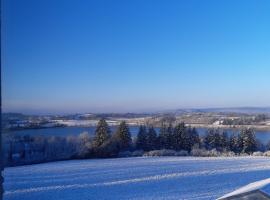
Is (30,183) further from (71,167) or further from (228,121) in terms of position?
(228,121)

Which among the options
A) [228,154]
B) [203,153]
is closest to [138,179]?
[203,153]

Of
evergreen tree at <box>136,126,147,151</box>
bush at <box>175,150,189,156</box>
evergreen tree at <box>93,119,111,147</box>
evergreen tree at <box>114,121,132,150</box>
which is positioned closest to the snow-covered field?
evergreen tree at <box>93,119,111,147</box>

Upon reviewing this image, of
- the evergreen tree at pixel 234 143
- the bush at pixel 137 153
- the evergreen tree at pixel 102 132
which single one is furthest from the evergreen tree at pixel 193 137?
the evergreen tree at pixel 102 132

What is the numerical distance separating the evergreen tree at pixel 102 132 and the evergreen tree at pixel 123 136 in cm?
109

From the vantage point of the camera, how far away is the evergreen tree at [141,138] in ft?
111

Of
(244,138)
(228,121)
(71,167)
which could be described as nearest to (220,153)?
(244,138)

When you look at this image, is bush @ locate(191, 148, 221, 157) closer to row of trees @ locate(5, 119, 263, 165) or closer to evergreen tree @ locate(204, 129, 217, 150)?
row of trees @ locate(5, 119, 263, 165)

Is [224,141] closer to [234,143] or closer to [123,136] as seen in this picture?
[234,143]

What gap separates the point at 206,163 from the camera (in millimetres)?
28078

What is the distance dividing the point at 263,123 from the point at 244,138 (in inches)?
263

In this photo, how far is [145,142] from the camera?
34.7m

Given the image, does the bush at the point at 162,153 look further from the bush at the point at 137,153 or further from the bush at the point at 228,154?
the bush at the point at 228,154

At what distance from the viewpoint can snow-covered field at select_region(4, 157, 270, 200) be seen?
1750cm

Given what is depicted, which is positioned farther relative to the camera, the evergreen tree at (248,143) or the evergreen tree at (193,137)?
the evergreen tree at (248,143)
